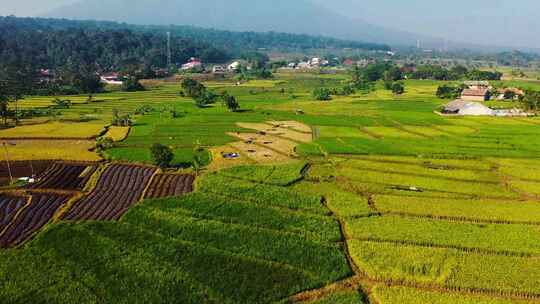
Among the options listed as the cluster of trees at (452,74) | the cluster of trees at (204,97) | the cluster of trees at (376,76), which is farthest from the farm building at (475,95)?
the cluster of trees at (204,97)

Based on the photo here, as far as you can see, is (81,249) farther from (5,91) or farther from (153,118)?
(5,91)

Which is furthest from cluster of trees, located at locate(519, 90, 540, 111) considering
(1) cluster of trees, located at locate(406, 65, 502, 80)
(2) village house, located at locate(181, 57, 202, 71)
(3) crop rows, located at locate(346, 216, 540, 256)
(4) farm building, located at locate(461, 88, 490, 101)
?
(2) village house, located at locate(181, 57, 202, 71)

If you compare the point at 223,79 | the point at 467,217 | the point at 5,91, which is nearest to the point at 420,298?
the point at 467,217

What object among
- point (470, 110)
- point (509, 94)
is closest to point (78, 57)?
point (470, 110)

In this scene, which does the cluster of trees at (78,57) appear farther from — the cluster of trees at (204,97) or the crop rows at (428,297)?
the crop rows at (428,297)

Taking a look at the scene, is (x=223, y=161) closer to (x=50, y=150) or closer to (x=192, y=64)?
(x=50, y=150)

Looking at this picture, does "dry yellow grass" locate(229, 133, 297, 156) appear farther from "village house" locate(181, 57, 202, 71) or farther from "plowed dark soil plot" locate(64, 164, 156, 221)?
"village house" locate(181, 57, 202, 71)
